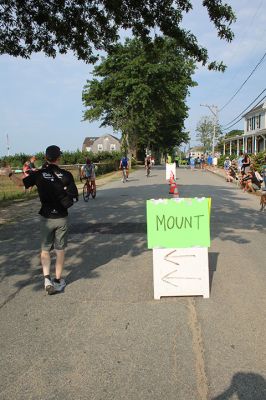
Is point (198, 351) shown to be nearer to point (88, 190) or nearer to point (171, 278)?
point (171, 278)

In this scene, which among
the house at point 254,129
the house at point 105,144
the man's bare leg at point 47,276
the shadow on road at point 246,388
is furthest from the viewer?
the house at point 105,144

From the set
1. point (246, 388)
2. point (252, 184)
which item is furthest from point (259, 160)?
point (246, 388)

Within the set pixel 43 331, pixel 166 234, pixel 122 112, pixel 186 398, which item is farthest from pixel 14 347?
pixel 122 112

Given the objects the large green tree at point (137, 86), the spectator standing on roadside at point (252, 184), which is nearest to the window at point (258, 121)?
the large green tree at point (137, 86)

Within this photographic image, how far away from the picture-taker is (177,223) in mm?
5398

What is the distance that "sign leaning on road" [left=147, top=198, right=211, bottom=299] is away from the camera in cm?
539

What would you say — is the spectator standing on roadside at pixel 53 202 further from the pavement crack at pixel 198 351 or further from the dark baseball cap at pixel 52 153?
the pavement crack at pixel 198 351

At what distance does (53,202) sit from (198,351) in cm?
265

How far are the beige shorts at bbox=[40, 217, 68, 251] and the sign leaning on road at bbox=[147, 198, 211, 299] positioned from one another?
3.73 feet

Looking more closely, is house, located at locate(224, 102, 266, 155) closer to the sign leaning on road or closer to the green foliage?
the green foliage

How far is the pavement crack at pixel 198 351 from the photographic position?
10.9 feet

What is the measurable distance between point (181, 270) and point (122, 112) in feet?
147

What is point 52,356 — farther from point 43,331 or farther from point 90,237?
point 90,237

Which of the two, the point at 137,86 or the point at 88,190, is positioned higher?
the point at 137,86
